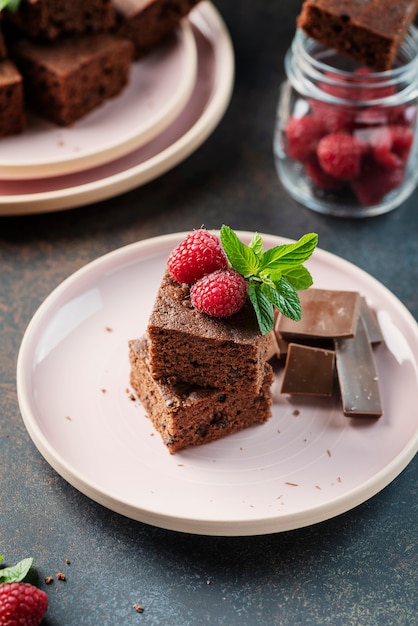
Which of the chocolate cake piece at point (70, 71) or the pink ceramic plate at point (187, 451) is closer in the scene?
the pink ceramic plate at point (187, 451)

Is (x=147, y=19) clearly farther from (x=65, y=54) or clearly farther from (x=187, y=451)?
Result: (x=187, y=451)

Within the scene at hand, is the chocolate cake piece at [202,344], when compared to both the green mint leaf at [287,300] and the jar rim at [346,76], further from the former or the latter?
the jar rim at [346,76]

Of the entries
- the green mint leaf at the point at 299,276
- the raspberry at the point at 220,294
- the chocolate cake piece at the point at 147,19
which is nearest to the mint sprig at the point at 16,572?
the raspberry at the point at 220,294

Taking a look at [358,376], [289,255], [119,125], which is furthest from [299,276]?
[119,125]

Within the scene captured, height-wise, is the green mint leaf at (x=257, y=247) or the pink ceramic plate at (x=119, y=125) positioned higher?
the green mint leaf at (x=257, y=247)

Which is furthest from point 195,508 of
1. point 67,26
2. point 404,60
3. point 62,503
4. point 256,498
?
point 67,26

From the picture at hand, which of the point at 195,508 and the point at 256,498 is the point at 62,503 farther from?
the point at 256,498
